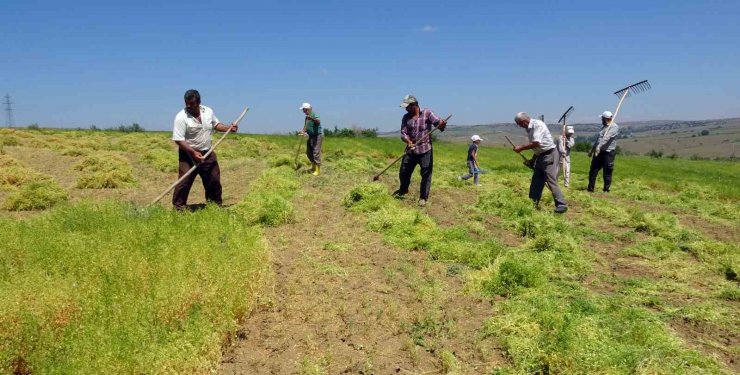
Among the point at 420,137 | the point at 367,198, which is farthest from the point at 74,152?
the point at 420,137

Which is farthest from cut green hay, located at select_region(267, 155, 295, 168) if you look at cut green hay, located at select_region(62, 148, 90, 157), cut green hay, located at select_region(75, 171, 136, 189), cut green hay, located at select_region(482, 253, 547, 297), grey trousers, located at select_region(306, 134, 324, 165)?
cut green hay, located at select_region(482, 253, 547, 297)

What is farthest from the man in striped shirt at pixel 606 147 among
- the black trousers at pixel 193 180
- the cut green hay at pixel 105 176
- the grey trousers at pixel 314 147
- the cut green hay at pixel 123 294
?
the cut green hay at pixel 105 176

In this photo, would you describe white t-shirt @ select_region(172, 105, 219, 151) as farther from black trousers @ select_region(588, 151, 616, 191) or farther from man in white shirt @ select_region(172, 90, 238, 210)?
black trousers @ select_region(588, 151, 616, 191)

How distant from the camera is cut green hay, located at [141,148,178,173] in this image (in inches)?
543

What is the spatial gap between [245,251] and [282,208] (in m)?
2.68

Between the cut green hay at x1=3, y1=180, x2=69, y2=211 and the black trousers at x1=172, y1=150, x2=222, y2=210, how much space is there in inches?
111

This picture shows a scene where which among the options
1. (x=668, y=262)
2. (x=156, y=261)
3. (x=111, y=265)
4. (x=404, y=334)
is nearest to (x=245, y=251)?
(x=156, y=261)

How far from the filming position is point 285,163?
14.6 metres

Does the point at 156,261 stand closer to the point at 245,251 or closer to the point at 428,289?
the point at 245,251

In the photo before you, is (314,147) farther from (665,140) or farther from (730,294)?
(665,140)

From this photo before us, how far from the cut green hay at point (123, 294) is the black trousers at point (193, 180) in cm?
169

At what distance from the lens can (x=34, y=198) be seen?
8.20 metres

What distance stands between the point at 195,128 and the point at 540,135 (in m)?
5.78

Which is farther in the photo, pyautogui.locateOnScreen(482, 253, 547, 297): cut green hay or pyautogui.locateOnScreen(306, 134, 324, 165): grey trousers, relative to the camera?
pyautogui.locateOnScreen(306, 134, 324, 165): grey trousers
